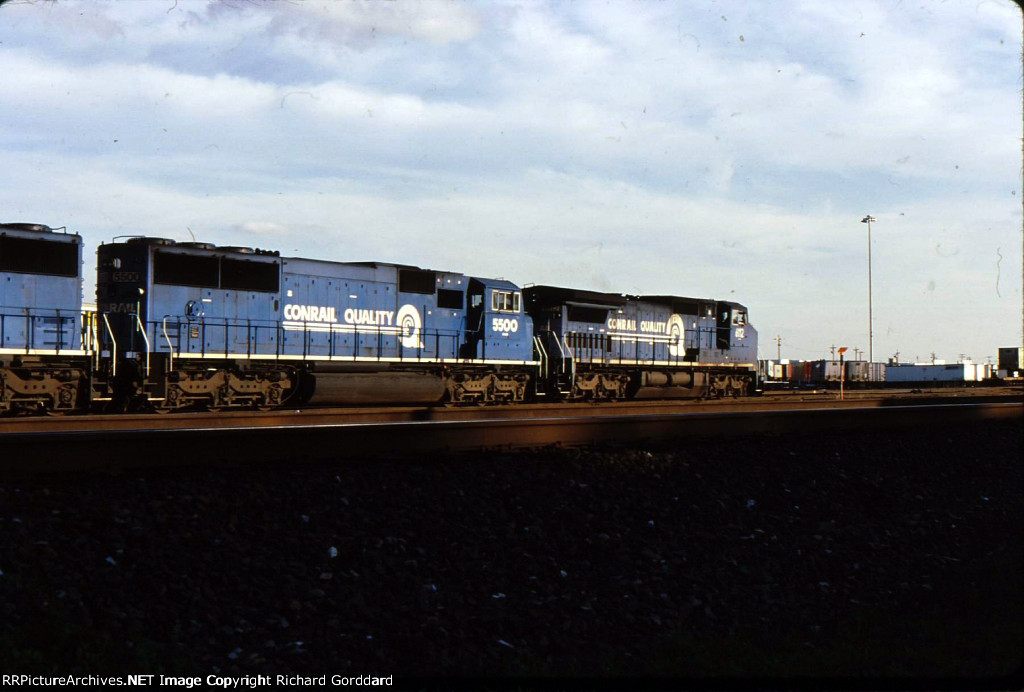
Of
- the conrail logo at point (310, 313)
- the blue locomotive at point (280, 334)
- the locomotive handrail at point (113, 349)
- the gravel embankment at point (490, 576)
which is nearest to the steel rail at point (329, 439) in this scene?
the gravel embankment at point (490, 576)

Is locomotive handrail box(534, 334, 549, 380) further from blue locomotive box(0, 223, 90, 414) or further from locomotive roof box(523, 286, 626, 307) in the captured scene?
blue locomotive box(0, 223, 90, 414)

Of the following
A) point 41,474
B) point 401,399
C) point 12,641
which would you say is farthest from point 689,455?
point 401,399

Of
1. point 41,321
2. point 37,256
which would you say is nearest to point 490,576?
point 41,321

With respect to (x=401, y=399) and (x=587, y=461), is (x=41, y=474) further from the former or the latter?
(x=401, y=399)

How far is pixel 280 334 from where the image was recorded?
20766mm

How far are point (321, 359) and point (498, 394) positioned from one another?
6.11 metres

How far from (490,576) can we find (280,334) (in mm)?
14746

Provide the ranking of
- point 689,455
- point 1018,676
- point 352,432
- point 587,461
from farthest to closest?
1. point 689,455
2. point 587,461
3. point 352,432
4. point 1018,676

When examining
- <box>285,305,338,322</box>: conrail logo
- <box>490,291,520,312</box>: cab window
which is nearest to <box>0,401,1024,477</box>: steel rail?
<box>285,305,338,322</box>: conrail logo

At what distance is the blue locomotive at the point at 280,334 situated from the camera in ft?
56.6

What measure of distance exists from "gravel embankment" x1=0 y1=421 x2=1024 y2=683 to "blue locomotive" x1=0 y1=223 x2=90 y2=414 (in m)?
9.75

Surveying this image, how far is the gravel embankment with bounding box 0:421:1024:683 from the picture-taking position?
228 inches

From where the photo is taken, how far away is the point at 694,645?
6.46 metres

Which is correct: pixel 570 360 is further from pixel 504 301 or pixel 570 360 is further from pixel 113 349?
pixel 113 349
